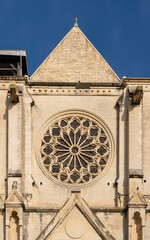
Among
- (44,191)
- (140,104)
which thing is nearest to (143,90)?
(140,104)


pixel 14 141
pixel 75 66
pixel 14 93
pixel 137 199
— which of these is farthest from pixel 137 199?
pixel 75 66

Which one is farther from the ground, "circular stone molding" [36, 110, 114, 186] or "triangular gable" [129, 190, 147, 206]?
"circular stone molding" [36, 110, 114, 186]

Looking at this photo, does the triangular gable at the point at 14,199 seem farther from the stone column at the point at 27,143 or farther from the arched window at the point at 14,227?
the stone column at the point at 27,143

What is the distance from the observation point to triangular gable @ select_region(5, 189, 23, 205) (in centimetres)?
3045

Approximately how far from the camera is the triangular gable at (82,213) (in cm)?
3042

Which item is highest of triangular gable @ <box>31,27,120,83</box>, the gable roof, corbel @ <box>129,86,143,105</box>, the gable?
triangular gable @ <box>31,27,120,83</box>

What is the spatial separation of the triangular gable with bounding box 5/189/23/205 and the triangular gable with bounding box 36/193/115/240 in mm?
1171

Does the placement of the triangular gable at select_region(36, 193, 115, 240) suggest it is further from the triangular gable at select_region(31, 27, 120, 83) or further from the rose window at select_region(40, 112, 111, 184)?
the triangular gable at select_region(31, 27, 120, 83)

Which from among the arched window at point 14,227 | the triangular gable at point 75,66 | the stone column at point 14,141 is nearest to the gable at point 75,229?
the arched window at point 14,227

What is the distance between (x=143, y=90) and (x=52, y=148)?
352 cm

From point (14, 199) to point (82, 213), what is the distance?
2.13m

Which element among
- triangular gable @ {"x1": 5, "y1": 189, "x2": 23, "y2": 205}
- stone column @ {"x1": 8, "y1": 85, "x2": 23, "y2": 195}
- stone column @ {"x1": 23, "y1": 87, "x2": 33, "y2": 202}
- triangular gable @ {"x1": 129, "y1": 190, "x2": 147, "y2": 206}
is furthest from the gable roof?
stone column @ {"x1": 8, "y1": 85, "x2": 23, "y2": 195}

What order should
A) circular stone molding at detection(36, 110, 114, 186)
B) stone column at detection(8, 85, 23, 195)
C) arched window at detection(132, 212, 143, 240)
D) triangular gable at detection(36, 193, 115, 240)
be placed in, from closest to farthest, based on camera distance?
triangular gable at detection(36, 193, 115, 240) < arched window at detection(132, 212, 143, 240) < stone column at detection(8, 85, 23, 195) < circular stone molding at detection(36, 110, 114, 186)

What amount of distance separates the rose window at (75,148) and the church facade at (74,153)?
1.3 inches
